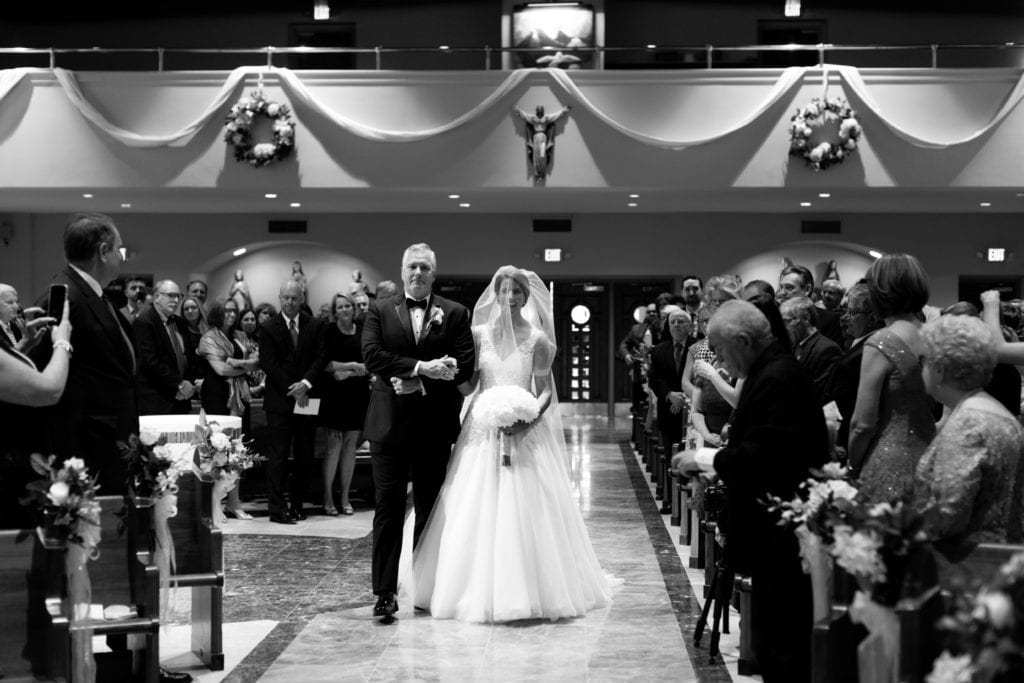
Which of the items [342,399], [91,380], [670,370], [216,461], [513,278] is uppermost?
[513,278]

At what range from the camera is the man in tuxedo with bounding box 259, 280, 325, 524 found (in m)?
9.16

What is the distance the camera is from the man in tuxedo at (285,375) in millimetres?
9156

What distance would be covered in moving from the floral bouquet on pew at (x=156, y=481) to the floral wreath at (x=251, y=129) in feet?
32.6

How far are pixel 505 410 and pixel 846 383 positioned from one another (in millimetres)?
1799

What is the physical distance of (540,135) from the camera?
14.3 metres

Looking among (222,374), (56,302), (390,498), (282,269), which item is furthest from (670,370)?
(282,269)

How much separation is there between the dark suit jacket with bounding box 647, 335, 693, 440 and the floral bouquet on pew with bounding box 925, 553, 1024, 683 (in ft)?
24.4

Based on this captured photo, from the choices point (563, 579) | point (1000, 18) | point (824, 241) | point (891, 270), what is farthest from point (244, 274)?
point (891, 270)

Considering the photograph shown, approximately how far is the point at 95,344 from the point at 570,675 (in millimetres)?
2393

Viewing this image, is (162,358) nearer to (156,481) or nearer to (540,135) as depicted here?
(156,481)

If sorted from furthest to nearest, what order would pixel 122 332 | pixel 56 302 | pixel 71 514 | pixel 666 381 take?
pixel 666 381 → pixel 122 332 → pixel 56 302 → pixel 71 514

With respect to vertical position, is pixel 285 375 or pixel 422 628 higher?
pixel 285 375

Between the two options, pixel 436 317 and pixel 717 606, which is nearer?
pixel 717 606

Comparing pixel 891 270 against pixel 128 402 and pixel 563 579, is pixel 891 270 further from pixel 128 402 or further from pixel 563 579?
pixel 128 402
